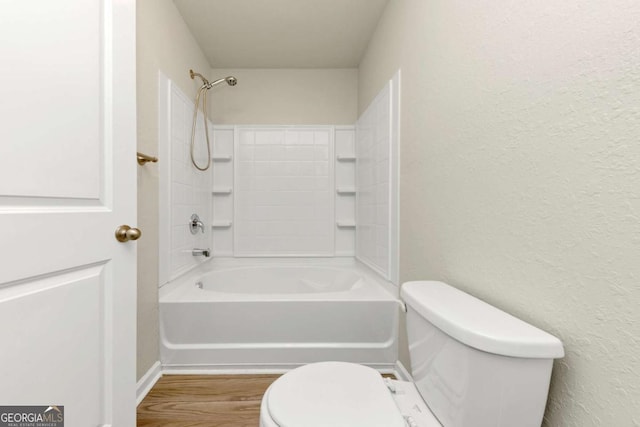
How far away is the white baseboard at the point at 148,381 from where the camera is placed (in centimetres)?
147

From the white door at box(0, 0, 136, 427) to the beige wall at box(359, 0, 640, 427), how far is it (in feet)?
3.86

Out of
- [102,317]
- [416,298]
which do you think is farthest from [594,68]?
[102,317]

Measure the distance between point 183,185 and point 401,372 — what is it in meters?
1.86

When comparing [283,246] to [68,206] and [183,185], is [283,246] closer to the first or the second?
[183,185]

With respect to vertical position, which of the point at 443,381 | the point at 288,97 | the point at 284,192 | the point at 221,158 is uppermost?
the point at 288,97

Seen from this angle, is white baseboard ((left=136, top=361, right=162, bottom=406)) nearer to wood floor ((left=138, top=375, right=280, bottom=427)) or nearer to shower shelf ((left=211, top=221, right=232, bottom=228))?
wood floor ((left=138, top=375, right=280, bottom=427))

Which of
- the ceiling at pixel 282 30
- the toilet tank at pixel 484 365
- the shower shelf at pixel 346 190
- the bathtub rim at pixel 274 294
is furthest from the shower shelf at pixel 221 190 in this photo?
the toilet tank at pixel 484 365

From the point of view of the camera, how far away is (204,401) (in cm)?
149

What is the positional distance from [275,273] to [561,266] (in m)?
2.23

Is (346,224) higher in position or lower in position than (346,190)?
lower

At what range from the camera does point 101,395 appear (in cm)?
93

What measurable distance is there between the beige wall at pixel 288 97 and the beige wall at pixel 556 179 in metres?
1.69

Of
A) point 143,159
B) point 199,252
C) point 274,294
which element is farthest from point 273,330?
point 143,159

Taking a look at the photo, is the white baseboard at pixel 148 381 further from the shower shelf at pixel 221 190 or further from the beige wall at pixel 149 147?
the shower shelf at pixel 221 190
